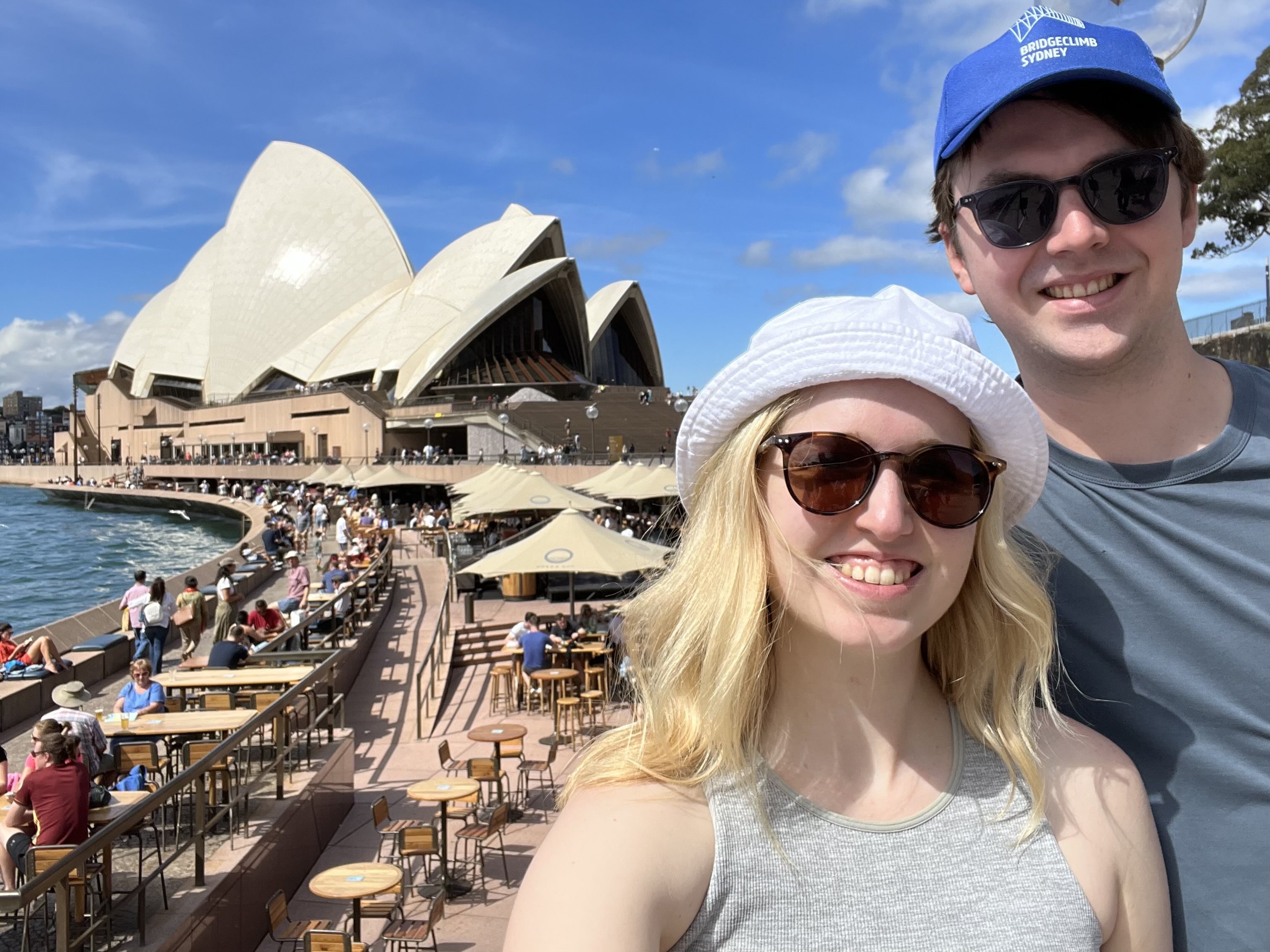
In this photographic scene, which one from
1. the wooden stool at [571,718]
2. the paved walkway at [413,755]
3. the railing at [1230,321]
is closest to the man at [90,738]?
the paved walkway at [413,755]

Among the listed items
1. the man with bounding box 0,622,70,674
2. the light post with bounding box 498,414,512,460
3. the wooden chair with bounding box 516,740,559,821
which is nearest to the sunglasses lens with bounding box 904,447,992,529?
the wooden chair with bounding box 516,740,559,821

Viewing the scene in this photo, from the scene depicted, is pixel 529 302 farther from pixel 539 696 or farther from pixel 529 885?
pixel 529 885

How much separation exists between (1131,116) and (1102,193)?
0.40 ft

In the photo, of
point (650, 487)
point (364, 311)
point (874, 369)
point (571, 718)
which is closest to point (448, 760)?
point (571, 718)

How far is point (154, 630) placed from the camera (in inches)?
374

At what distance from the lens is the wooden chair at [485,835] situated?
18.4ft

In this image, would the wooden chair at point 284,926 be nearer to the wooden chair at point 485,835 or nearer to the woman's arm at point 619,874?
the wooden chair at point 485,835

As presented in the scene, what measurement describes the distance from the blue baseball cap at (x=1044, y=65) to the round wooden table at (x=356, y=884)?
452 cm

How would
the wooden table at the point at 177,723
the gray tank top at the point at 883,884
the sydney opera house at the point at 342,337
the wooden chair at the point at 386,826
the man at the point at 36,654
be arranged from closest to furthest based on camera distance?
the gray tank top at the point at 883,884
the wooden chair at the point at 386,826
the wooden table at the point at 177,723
the man at the point at 36,654
the sydney opera house at the point at 342,337

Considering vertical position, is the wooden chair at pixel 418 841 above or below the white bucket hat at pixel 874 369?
below

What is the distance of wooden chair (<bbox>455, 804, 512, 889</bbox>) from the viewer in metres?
5.61

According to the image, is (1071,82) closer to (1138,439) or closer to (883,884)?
(1138,439)

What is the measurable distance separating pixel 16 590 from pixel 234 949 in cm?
2073

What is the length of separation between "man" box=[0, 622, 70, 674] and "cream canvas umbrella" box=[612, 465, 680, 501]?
919cm
